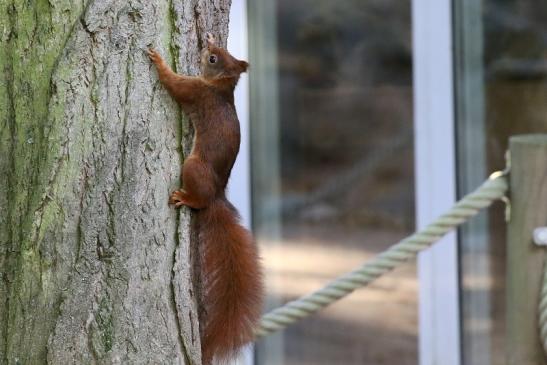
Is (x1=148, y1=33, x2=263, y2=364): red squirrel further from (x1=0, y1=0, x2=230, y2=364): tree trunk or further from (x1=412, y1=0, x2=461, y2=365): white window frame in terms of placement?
(x1=412, y1=0, x2=461, y2=365): white window frame

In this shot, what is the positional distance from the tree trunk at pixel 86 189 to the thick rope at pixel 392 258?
1.85ft

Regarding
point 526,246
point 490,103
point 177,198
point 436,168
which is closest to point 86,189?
point 177,198

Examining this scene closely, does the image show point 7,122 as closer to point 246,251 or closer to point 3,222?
point 3,222

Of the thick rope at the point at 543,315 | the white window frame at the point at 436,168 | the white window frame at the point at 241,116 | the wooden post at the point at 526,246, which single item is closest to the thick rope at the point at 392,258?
the wooden post at the point at 526,246

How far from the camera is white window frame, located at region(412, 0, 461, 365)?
3277 mm

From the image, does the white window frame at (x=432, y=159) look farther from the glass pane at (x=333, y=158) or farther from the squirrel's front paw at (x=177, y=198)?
the squirrel's front paw at (x=177, y=198)

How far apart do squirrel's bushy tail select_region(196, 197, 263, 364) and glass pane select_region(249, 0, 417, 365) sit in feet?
5.32

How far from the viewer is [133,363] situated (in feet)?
5.05

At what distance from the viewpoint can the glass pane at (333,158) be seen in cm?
341

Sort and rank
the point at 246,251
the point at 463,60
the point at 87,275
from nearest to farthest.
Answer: the point at 87,275, the point at 246,251, the point at 463,60

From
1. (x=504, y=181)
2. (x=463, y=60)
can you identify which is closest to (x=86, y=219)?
(x=504, y=181)

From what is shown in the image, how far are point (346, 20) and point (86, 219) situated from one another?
6.72 feet

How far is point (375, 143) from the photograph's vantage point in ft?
11.6

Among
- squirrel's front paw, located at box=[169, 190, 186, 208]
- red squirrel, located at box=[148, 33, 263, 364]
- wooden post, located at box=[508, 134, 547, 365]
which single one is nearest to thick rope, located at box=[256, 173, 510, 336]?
wooden post, located at box=[508, 134, 547, 365]
